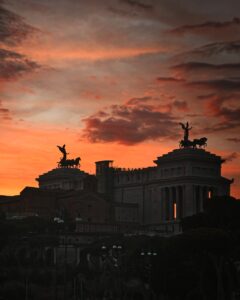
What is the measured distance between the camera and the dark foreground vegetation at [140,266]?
125812mm

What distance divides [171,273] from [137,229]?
2638 inches

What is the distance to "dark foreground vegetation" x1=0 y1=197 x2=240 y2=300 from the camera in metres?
126

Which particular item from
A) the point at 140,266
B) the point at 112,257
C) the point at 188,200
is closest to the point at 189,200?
the point at 188,200

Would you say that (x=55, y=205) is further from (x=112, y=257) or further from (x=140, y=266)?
(x=140, y=266)

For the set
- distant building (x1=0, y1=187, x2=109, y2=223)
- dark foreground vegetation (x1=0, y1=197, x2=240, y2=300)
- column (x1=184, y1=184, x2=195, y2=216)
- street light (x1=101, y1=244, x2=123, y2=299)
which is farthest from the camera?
column (x1=184, y1=184, x2=195, y2=216)

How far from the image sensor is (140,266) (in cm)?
14350

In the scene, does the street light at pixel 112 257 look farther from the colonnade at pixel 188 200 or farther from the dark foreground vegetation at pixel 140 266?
the colonnade at pixel 188 200

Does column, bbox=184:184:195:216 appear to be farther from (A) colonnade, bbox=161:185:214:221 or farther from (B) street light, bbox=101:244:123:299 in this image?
(B) street light, bbox=101:244:123:299

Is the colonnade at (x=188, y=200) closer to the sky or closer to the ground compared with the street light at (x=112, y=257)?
closer to the sky

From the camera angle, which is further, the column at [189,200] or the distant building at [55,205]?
the column at [189,200]

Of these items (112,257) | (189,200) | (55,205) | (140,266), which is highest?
(189,200)

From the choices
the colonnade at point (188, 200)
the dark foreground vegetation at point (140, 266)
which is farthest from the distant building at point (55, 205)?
the dark foreground vegetation at point (140, 266)

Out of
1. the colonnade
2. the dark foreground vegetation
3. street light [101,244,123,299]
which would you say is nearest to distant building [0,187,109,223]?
the colonnade

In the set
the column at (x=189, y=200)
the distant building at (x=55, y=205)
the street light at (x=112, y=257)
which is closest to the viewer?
the street light at (x=112, y=257)
